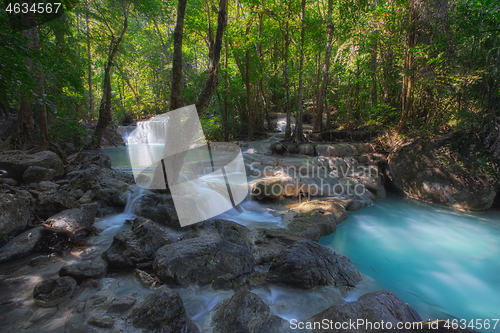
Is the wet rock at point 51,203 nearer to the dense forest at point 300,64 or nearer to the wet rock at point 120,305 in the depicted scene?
the dense forest at point 300,64

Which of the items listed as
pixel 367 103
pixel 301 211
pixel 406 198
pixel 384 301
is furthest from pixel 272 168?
pixel 367 103

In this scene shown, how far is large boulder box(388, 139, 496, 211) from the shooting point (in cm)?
733

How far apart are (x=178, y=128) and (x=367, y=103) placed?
12.6 m

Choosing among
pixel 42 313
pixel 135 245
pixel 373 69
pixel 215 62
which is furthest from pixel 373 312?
pixel 373 69

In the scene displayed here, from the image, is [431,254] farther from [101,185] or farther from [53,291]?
[101,185]

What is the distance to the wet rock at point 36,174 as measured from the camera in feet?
16.5

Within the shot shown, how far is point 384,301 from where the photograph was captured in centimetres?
251

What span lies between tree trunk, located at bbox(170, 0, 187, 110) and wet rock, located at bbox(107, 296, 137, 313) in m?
3.65

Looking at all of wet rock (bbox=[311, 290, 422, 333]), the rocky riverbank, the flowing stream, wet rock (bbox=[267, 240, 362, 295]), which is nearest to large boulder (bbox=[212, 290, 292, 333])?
the rocky riverbank

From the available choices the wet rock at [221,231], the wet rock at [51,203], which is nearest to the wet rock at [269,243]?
the wet rock at [221,231]

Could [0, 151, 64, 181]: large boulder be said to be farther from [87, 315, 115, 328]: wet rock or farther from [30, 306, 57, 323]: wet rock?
[87, 315, 115, 328]: wet rock

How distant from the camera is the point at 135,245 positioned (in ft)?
11.3

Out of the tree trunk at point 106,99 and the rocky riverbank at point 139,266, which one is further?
the tree trunk at point 106,99

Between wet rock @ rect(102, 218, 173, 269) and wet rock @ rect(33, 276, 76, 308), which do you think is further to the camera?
wet rock @ rect(102, 218, 173, 269)
